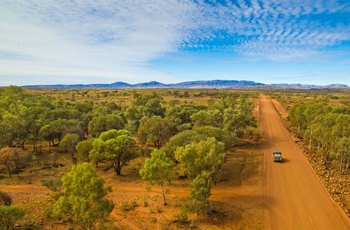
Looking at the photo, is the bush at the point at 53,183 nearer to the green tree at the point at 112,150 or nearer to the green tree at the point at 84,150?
the green tree at the point at 112,150

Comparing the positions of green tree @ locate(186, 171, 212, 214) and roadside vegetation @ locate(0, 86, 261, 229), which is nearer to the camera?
roadside vegetation @ locate(0, 86, 261, 229)

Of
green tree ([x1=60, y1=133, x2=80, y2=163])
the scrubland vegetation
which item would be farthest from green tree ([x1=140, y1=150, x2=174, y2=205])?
green tree ([x1=60, y1=133, x2=80, y2=163])

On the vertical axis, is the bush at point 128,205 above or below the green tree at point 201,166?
below

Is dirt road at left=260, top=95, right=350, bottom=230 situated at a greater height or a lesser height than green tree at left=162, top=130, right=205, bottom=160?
lesser

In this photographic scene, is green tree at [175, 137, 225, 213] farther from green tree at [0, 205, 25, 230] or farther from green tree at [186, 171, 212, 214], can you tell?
green tree at [0, 205, 25, 230]

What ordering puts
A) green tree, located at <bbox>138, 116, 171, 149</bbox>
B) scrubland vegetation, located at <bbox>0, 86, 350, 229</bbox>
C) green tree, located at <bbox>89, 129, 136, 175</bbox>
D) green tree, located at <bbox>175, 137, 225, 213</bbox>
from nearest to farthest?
scrubland vegetation, located at <bbox>0, 86, 350, 229</bbox> → green tree, located at <bbox>175, 137, 225, 213</bbox> → green tree, located at <bbox>89, 129, 136, 175</bbox> → green tree, located at <bbox>138, 116, 171, 149</bbox>

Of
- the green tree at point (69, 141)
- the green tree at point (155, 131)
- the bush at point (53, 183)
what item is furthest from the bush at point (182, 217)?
the green tree at point (69, 141)

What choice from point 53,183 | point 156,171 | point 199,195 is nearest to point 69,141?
point 53,183
